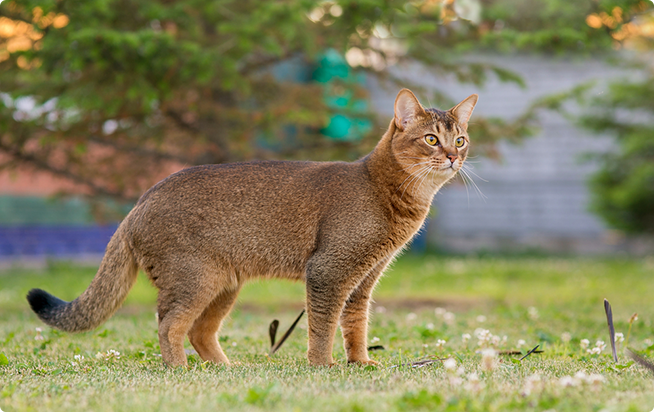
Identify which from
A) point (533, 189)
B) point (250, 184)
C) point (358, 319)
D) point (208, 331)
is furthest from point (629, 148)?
point (208, 331)

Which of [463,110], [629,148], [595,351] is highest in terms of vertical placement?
[463,110]

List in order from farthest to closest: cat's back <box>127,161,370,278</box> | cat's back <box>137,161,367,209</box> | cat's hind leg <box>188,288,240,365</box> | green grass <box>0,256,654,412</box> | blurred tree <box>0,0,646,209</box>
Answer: blurred tree <box>0,0,646,209</box>, cat's hind leg <box>188,288,240,365</box>, cat's back <box>137,161,367,209</box>, cat's back <box>127,161,370,278</box>, green grass <box>0,256,654,412</box>

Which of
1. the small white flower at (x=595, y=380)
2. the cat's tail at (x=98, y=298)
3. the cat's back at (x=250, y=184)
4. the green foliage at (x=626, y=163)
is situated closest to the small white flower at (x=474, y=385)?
the small white flower at (x=595, y=380)

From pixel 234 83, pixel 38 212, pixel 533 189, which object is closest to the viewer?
pixel 234 83

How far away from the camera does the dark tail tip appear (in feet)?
13.5

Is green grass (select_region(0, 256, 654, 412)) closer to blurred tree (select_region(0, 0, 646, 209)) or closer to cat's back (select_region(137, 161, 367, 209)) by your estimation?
cat's back (select_region(137, 161, 367, 209))

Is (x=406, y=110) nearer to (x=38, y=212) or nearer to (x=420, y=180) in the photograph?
(x=420, y=180)

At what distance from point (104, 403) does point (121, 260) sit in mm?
1525

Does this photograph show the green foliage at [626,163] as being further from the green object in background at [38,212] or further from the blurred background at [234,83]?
the green object in background at [38,212]

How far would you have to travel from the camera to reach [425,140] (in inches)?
173

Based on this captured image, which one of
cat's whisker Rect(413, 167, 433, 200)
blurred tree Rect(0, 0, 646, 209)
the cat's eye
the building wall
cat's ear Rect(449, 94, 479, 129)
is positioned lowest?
the building wall

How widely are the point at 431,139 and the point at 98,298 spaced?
252 centimetres

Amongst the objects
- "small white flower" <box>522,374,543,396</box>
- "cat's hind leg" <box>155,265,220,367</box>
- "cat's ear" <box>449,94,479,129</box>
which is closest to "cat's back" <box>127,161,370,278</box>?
"cat's hind leg" <box>155,265,220,367</box>

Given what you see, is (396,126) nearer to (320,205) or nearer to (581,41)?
(320,205)
